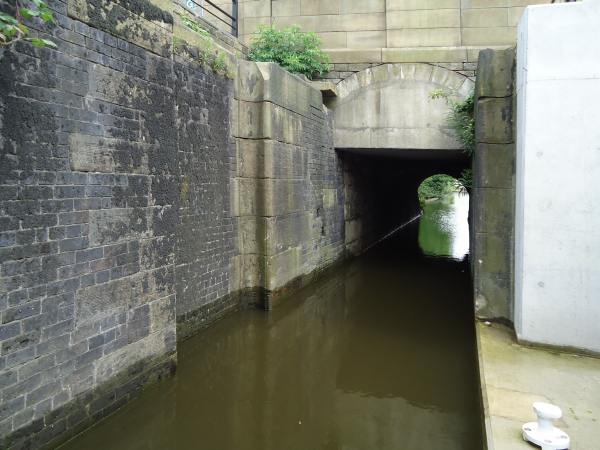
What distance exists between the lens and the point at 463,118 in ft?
28.0

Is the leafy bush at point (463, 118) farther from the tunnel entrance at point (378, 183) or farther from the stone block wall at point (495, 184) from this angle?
the stone block wall at point (495, 184)

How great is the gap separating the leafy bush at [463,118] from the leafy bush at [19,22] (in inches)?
222

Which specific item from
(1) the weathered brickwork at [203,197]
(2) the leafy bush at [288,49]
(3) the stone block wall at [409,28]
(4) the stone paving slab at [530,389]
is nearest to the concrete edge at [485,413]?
(4) the stone paving slab at [530,389]

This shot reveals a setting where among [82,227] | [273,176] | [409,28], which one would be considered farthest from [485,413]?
[409,28]

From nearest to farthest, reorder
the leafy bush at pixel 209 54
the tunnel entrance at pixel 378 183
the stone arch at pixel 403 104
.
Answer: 1. the leafy bush at pixel 209 54
2. the stone arch at pixel 403 104
3. the tunnel entrance at pixel 378 183

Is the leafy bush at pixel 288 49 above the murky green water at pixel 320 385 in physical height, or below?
above

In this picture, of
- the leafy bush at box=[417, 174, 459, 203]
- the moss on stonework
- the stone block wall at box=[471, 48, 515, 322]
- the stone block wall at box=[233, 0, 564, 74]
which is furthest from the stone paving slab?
the leafy bush at box=[417, 174, 459, 203]

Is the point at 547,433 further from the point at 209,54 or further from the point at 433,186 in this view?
the point at 433,186

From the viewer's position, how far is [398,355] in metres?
5.90

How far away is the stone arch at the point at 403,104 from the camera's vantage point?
31.6ft

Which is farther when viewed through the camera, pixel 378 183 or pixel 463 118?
pixel 378 183

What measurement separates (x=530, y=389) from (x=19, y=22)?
471 cm

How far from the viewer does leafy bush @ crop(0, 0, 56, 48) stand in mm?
3080

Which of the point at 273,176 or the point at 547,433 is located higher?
the point at 273,176
